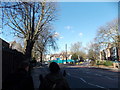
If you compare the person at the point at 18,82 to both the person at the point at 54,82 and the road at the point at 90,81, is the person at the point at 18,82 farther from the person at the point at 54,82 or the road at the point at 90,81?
the road at the point at 90,81

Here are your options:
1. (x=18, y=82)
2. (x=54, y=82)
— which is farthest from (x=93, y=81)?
(x=18, y=82)

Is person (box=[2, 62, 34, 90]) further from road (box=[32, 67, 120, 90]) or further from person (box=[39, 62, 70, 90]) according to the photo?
road (box=[32, 67, 120, 90])

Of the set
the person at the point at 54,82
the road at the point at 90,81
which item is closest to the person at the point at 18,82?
the person at the point at 54,82

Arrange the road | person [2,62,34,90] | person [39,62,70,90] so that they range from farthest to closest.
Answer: the road
person [39,62,70,90]
person [2,62,34,90]

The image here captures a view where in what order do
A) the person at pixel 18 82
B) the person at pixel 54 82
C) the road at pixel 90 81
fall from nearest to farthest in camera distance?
the person at pixel 18 82, the person at pixel 54 82, the road at pixel 90 81

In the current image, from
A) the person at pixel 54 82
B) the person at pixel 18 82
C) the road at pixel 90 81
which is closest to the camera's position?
the person at pixel 18 82

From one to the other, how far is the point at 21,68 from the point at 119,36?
40.1 meters

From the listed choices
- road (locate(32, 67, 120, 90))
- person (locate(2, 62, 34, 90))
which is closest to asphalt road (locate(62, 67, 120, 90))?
road (locate(32, 67, 120, 90))

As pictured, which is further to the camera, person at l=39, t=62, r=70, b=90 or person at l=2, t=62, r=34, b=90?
person at l=39, t=62, r=70, b=90

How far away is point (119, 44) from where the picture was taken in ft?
133

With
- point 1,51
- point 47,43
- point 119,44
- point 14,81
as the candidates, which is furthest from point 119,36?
point 14,81

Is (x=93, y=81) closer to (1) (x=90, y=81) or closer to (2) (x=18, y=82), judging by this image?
(1) (x=90, y=81)

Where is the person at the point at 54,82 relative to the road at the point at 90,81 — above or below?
above

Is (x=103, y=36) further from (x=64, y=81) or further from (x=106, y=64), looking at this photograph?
(x=64, y=81)
